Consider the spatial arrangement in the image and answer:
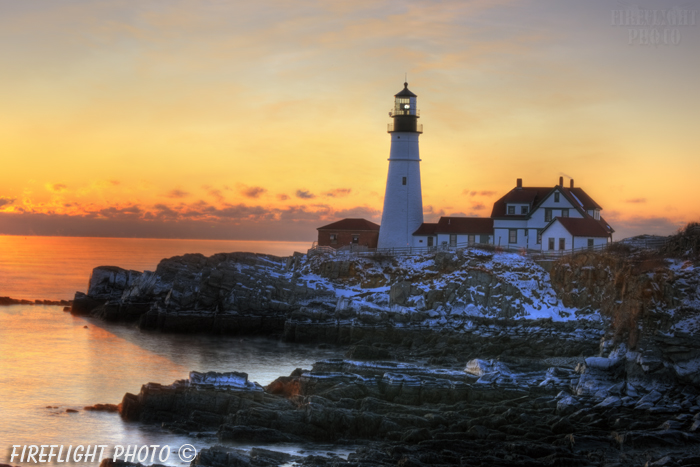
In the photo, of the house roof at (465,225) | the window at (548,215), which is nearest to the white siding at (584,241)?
the window at (548,215)

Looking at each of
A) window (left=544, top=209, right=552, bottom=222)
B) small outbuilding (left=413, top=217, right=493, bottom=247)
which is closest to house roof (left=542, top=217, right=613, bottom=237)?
window (left=544, top=209, right=552, bottom=222)

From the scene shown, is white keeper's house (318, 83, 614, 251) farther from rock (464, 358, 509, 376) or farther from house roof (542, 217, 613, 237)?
rock (464, 358, 509, 376)

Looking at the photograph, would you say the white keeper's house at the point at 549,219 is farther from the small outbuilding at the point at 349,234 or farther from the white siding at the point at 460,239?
the small outbuilding at the point at 349,234

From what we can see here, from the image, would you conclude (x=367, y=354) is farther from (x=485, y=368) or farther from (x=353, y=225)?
(x=353, y=225)

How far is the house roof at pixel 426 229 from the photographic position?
4859 cm

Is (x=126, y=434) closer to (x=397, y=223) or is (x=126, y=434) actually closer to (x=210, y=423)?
(x=210, y=423)

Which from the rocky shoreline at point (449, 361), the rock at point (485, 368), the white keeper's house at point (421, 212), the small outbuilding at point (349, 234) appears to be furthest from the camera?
the small outbuilding at point (349, 234)

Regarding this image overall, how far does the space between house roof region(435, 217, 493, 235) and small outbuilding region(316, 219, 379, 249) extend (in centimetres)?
523

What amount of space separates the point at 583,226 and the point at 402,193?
12269 mm

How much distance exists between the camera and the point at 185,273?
44.0 m

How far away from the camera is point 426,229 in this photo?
48938 millimetres

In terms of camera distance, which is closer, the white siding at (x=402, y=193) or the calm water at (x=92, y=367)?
the calm water at (x=92, y=367)

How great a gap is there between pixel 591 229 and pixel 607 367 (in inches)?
856

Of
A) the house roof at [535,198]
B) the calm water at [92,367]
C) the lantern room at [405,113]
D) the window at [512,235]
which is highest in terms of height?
the lantern room at [405,113]
